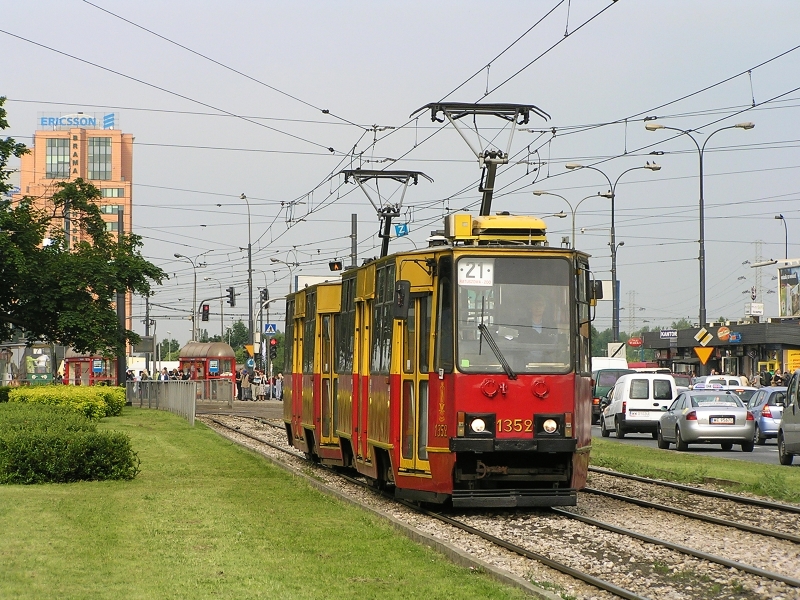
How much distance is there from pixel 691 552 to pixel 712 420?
61.4ft

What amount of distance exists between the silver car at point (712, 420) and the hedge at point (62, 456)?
48.1ft

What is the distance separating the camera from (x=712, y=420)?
30000 millimetres

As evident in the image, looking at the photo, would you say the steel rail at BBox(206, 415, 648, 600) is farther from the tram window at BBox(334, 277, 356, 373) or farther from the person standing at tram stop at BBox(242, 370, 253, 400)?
the person standing at tram stop at BBox(242, 370, 253, 400)

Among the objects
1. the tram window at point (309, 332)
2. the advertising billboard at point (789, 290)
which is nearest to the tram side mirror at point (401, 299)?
the tram window at point (309, 332)

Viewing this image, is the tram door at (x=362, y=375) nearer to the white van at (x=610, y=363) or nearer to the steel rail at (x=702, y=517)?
the steel rail at (x=702, y=517)

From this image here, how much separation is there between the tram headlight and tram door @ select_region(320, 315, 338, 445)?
6.51m

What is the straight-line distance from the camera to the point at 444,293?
15422mm

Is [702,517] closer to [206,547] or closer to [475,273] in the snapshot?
[475,273]

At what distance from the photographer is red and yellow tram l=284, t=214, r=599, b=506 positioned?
15.0m

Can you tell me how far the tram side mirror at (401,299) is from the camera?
603 inches

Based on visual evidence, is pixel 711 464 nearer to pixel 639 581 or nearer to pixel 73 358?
pixel 639 581

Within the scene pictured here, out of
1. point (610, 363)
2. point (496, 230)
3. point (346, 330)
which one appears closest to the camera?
point (496, 230)

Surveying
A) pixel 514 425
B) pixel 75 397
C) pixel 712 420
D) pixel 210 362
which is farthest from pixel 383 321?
pixel 210 362

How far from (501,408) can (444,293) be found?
1516mm
